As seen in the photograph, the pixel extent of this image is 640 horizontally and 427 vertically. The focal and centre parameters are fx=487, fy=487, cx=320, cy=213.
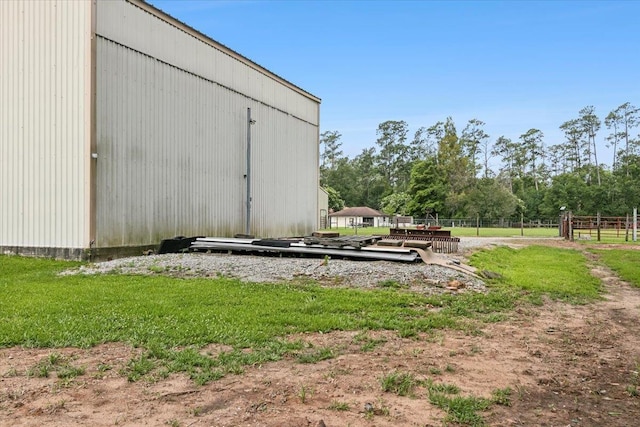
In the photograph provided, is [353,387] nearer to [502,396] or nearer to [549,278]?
[502,396]

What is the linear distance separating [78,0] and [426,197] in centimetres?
6772

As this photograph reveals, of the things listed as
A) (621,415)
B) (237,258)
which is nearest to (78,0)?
(237,258)

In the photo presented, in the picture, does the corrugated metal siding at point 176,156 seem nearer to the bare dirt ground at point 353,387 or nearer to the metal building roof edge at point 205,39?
the metal building roof edge at point 205,39

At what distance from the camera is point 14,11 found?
14.2m

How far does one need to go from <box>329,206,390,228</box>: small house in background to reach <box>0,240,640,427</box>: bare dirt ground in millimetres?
69975

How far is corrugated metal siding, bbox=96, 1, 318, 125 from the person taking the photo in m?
13.8

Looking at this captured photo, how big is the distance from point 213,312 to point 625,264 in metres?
13.5

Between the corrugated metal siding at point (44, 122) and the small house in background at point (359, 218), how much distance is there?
62.6 meters

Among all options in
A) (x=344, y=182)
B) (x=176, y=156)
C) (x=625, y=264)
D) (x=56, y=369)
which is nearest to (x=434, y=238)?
(x=625, y=264)

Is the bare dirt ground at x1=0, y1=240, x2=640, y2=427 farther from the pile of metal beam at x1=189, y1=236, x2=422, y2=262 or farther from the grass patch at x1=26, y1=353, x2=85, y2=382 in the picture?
the pile of metal beam at x1=189, y1=236, x2=422, y2=262

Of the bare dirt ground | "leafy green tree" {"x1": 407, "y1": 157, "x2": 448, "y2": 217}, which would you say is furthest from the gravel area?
"leafy green tree" {"x1": 407, "y1": 157, "x2": 448, "y2": 217}

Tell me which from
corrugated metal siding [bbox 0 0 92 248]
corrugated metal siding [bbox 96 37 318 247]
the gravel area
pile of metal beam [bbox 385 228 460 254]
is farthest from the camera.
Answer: pile of metal beam [bbox 385 228 460 254]

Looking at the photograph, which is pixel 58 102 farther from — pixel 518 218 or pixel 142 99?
pixel 518 218

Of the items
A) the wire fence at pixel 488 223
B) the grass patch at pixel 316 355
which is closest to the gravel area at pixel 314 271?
the grass patch at pixel 316 355
